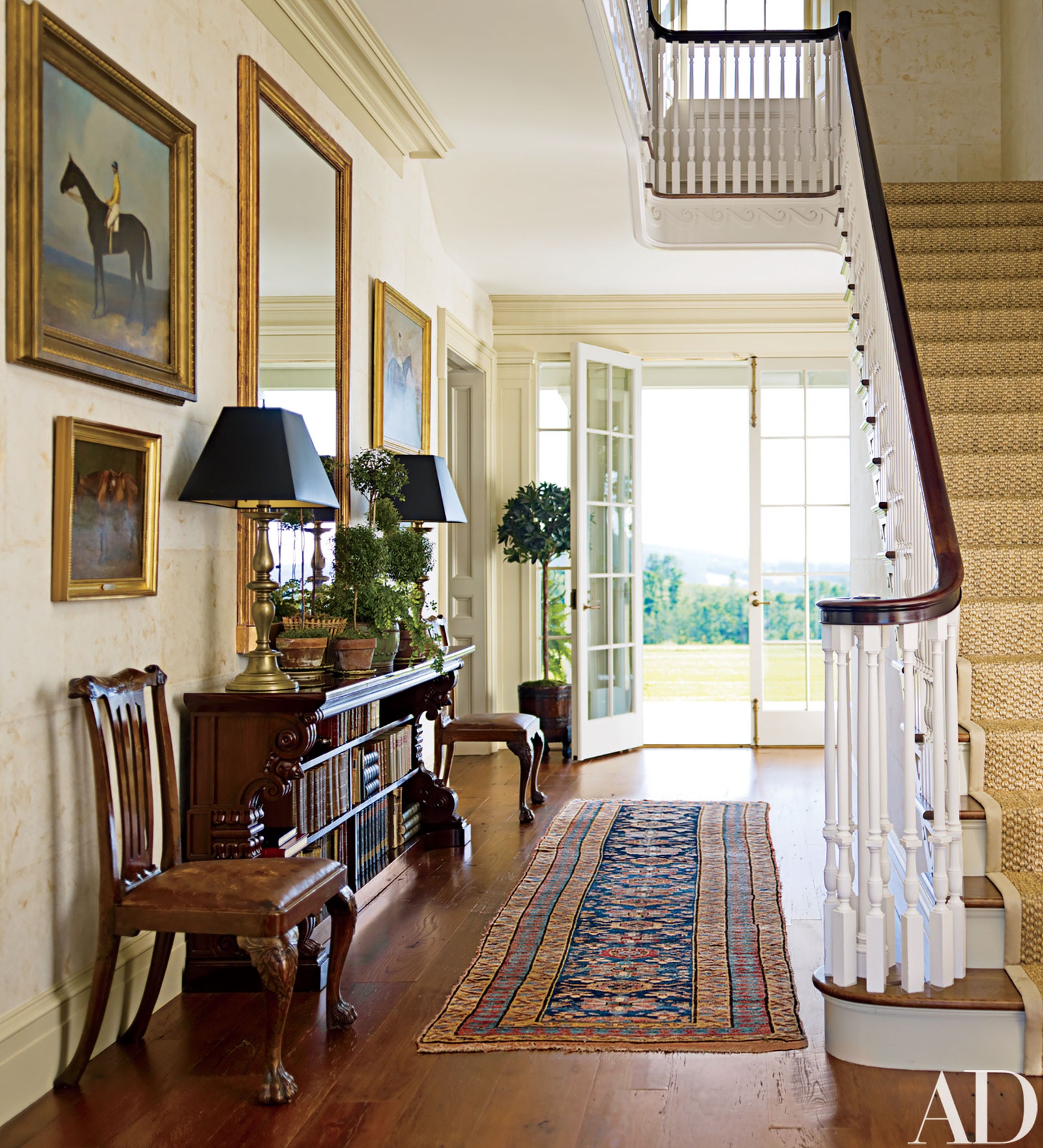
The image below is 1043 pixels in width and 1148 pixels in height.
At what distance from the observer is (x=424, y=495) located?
499 cm

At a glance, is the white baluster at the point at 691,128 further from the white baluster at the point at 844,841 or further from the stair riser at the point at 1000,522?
the white baluster at the point at 844,841

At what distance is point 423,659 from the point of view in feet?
14.6

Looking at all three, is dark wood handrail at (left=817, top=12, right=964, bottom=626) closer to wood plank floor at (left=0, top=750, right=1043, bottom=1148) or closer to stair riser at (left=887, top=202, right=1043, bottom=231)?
wood plank floor at (left=0, top=750, right=1043, bottom=1148)

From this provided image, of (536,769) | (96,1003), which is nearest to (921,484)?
(96,1003)

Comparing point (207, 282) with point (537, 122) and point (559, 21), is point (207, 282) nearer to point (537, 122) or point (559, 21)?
point (559, 21)

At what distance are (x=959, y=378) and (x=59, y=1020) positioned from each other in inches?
161

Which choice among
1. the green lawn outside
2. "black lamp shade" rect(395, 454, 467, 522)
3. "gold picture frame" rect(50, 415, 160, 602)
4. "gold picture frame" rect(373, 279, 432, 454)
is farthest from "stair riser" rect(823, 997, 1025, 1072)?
the green lawn outside

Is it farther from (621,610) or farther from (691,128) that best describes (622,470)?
(691,128)

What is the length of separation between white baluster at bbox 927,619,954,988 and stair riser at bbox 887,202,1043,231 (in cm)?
368

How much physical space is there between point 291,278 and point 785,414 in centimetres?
475

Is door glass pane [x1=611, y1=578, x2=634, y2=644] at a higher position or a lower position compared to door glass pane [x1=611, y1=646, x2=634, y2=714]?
higher

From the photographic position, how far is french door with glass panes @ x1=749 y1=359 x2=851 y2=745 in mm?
7898

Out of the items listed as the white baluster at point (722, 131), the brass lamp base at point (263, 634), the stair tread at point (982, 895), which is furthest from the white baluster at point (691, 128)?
the stair tread at point (982, 895)

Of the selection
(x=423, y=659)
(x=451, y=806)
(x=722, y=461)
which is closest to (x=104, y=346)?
(x=423, y=659)
